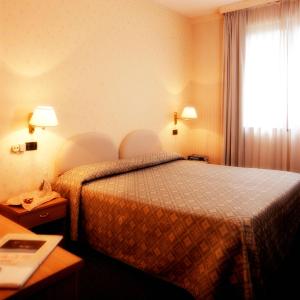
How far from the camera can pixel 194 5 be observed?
13.7ft

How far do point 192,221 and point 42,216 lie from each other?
1198 millimetres

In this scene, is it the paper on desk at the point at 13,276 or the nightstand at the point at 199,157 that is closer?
the paper on desk at the point at 13,276

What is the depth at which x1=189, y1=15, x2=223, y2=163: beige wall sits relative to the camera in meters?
4.58

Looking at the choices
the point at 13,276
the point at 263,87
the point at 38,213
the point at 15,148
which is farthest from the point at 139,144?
the point at 13,276

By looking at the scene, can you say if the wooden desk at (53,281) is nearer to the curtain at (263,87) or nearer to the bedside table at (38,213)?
the bedside table at (38,213)

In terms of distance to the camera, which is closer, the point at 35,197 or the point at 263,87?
the point at 35,197

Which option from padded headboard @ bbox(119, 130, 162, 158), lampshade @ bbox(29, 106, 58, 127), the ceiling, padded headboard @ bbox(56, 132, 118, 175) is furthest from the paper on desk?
the ceiling

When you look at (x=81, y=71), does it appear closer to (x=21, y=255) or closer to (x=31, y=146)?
(x=31, y=146)

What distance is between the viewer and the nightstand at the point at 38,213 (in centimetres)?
217

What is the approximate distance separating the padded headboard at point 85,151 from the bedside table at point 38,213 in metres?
0.46

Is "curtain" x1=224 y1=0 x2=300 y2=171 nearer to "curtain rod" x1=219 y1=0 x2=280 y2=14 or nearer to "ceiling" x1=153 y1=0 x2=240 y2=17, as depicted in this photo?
"curtain rod" x1=219 y1=0 x2=280 y2=14

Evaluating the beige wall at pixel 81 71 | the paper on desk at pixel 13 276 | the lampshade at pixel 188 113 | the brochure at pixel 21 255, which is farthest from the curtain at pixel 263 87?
the paper on desk at pixel 13 276

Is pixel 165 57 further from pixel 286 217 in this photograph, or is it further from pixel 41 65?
pixel 286 217

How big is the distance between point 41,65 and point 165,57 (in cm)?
207
